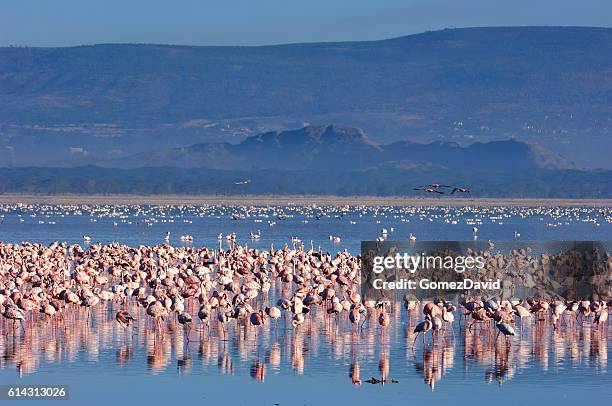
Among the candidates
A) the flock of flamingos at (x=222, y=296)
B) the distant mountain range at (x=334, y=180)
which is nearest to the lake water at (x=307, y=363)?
Answer: the flock of flamingos at (x=222, y=296)

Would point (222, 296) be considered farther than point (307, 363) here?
Yes

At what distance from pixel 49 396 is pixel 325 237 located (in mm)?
42351

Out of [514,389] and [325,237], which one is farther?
[325,237]

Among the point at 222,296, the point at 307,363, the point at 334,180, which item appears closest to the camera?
the point at 307,363

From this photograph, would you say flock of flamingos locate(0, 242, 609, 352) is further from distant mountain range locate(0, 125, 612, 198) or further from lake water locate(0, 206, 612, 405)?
distant mountain range locate(0, 125, 612, 198)

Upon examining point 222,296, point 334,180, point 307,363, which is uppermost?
point 334,180

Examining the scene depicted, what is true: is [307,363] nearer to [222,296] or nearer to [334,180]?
[222,296]

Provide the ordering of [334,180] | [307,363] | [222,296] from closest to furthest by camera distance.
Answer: [307,363] < [222,296] < [334,180]

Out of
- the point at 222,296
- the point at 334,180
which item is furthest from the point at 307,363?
the point at 334,180

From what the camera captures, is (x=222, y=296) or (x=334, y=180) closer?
(x=222, y=296)

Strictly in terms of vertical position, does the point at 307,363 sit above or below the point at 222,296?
below

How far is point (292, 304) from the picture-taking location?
25.3 metres

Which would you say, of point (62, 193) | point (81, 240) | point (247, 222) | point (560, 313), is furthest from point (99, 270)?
point (62, 193)

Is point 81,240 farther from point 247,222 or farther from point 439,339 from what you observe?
point 439,339
